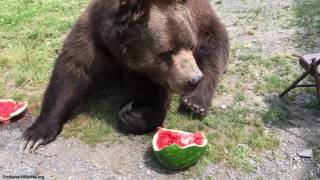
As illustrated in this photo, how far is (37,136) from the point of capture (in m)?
3.72

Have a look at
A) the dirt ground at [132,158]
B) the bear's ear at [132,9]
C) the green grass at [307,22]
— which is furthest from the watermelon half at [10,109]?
the green grass at [307,22]

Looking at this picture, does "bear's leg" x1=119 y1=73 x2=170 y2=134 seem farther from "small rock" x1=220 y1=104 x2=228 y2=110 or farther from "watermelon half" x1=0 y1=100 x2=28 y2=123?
"watermelon half" x1=0 y1=100 x2=28 y2=123

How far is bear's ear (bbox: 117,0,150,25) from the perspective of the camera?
11.3ft

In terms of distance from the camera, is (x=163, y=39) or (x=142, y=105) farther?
(x=142, y=105)

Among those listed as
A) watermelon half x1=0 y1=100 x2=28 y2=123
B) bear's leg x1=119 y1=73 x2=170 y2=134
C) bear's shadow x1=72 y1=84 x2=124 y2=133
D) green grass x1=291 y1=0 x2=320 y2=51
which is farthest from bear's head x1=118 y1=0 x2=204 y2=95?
green grass x1=291 y1=0 x2=320 y2=51

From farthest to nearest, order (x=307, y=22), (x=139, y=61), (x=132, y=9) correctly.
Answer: (x=307, y=22), (x=139, y=61), (x=132, y=9)

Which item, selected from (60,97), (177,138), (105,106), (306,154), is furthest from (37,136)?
(306,154)

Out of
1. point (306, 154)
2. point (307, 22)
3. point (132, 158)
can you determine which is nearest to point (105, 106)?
point (132, 158)

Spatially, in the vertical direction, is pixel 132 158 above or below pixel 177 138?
below

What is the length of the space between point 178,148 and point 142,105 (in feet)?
2.71

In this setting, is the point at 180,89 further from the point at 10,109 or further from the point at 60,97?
the point at 10,109

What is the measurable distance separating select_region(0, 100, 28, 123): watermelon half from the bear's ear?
4.01 feet

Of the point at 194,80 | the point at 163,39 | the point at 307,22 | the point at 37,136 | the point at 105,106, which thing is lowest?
the point at 307,22

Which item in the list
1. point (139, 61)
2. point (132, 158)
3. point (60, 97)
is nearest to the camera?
point (132, 158)
